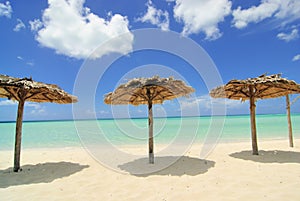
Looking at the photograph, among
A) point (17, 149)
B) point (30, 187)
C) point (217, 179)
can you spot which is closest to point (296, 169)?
point (217, 179)

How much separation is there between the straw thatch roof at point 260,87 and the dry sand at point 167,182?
7.69 feet

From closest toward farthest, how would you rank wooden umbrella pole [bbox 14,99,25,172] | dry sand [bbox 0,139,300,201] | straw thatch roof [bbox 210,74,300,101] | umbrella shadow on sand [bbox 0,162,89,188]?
1. dry sand [bbox 0,139,300,201]
2. umbrella shadow on sand [bbox 0,162,89,188]
3. wooden umbrella pole [bbox 14,99,25,172]
4. straw thatch roof [bbox 210,74,300,101]

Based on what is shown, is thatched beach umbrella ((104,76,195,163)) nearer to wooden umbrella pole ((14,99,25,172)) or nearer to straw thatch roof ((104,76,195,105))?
straw thatch roof ((104,76,195,105))

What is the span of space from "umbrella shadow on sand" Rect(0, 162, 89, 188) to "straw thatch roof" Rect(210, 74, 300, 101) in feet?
17.5

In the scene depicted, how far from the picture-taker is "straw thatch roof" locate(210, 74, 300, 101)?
5.85 meters

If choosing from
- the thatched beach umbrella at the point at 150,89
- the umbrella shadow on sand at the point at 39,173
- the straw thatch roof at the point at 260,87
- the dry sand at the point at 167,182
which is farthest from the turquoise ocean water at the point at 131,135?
the umbrella shadow on sand at the point at 39,173

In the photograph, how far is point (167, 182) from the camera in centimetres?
409

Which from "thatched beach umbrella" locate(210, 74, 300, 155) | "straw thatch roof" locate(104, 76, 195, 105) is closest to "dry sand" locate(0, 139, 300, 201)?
"thatched beach umbrella" locate(210, 74, 300, 155)

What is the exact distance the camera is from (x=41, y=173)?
514 centimetres

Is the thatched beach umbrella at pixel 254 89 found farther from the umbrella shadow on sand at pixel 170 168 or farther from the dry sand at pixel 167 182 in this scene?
the umbrella shadow on sand at pixel 170 168

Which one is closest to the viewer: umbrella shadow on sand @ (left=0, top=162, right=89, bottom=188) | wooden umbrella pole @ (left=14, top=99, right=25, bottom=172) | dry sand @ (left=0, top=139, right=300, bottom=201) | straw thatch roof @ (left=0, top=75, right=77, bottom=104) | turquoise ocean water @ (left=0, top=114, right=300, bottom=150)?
dry sand @ (left=0, top=139, right=300, bottom=201)

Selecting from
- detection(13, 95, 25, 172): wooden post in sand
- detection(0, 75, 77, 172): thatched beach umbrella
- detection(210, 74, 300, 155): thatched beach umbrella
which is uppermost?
detection(210, 74, 300, 155): thatched beach umbrella

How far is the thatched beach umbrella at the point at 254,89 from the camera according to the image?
19.3ft

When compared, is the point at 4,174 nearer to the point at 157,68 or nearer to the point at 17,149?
the point at 17,149
